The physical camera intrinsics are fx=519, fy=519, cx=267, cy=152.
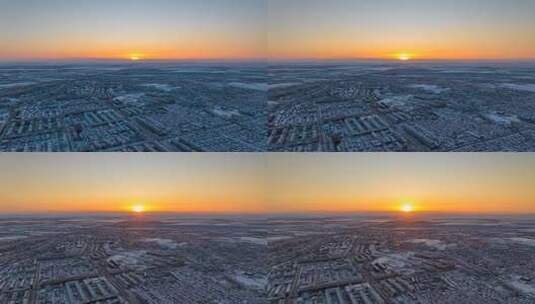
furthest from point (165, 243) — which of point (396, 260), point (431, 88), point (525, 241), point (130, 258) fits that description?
point (431, 88)

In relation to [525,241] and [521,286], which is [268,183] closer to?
[525,241]

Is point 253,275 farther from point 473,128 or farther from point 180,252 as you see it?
point 473,128

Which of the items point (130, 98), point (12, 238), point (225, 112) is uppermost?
point (130, 98)

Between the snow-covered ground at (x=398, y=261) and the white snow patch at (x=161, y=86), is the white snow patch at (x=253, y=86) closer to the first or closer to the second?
the white snow patch at (x=161, y=86)

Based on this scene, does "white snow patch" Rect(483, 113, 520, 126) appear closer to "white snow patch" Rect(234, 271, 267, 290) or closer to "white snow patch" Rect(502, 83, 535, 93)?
"white snow patch" Rect(502, 83, 535, 93)

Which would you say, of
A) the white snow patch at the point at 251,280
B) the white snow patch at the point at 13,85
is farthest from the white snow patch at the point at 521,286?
the white snow patch at the point at 13,85

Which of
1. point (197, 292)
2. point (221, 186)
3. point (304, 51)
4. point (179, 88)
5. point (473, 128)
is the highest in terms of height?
point (304, 51)

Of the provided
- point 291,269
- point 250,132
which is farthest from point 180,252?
point 250,132

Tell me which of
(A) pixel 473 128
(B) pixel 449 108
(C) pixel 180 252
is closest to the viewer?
(C) pixel 180 252
